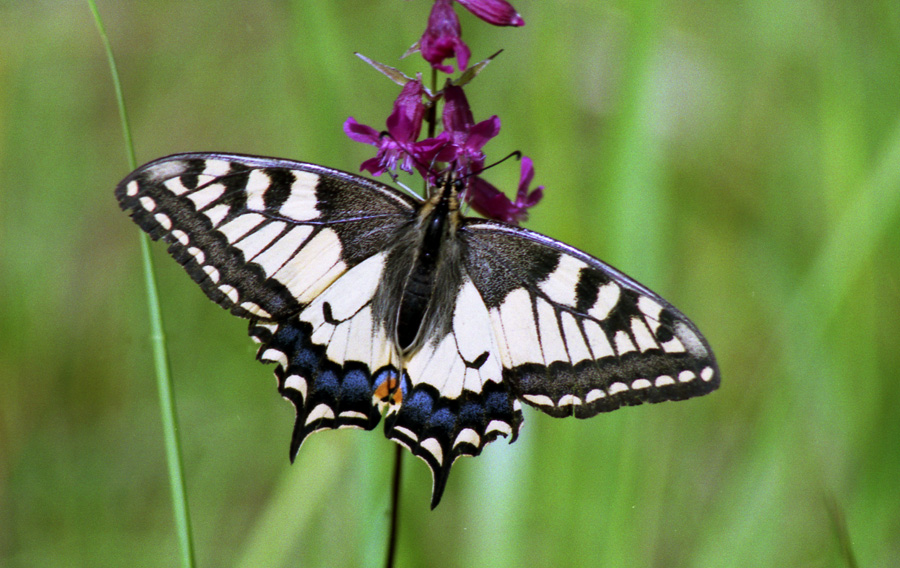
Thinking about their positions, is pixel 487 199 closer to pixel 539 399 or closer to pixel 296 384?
pixel 539 399

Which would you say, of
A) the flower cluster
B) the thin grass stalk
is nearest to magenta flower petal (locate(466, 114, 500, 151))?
the flower cluster

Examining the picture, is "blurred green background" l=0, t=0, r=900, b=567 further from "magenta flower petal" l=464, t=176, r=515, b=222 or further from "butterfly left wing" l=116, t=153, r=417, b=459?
"magenta flower petal" l=464, t=176, r=515, b=222

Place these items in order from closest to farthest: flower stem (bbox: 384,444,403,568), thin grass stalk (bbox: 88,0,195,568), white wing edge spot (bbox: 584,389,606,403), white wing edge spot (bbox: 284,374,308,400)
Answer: thin grass stalk (bbox: 88,0,195,568) → flower stem (bbox: 384,444,403,568) → white wing edge spot (bbox: 584,389,606,403) → white wing edge spot (bbox: 284,374,308,400)

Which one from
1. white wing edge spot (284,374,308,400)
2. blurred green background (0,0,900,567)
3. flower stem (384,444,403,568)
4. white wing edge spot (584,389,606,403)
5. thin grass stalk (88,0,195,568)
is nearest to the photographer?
thin grass stalk (88,0,195,568)

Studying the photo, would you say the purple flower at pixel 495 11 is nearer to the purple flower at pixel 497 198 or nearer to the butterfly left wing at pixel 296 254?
the purple flower at pixel 497 198

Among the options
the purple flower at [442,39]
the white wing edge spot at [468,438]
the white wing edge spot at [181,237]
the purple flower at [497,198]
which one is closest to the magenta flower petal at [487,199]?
the purple flower at [497,198]

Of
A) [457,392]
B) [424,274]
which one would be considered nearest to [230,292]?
[424,274]

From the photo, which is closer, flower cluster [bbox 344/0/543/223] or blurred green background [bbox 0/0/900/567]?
flower cluster [bbox 344/0/543/223]

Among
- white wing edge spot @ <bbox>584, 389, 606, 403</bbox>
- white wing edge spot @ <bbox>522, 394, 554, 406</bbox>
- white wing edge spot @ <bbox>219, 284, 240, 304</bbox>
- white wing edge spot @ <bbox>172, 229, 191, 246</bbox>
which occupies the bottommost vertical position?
white wing edge spot @ <bbox>522, 394, 554, 406</bbox>
